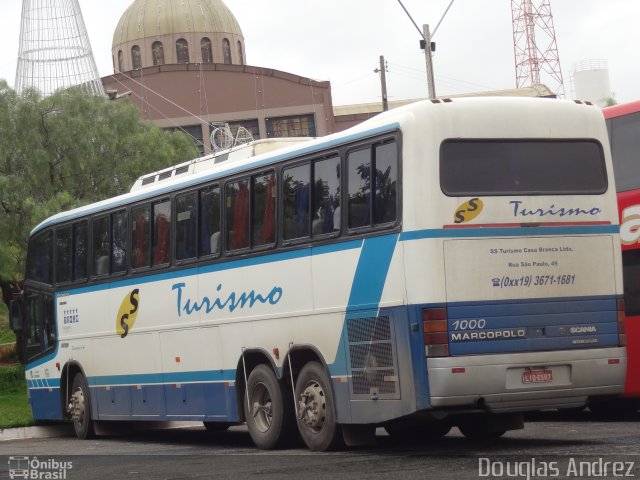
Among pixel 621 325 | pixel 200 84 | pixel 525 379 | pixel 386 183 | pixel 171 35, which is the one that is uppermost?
pixel 171 35

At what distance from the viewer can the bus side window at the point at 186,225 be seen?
18062mm

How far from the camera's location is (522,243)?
1413 cm

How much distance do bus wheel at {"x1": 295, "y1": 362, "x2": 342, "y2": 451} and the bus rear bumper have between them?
6.16ft

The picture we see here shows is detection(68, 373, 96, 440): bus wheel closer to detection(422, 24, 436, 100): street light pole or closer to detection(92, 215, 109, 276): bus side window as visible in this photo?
detection(92, 215, 109, 276): bus side window

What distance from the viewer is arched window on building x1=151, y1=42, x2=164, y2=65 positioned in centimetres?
9100

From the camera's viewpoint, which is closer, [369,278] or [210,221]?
[369,278]

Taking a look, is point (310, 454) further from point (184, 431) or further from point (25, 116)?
point (25, 116)

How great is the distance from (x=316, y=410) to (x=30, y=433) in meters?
10.7

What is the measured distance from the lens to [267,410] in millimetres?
16656

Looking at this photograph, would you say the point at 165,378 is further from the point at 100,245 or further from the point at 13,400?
the point at 13,400

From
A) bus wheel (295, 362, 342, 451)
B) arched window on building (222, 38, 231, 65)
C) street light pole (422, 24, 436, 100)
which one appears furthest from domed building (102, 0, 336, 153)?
bus wheel (295, 362, 342, 451)

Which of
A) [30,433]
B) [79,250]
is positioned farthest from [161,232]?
[30,433]

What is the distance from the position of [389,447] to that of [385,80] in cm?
3477

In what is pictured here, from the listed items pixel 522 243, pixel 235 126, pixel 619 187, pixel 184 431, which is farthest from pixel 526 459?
pixel 235 126
